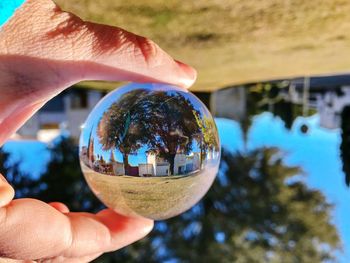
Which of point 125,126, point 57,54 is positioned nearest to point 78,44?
point 57,54

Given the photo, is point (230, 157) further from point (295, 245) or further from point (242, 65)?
point (242, 65)

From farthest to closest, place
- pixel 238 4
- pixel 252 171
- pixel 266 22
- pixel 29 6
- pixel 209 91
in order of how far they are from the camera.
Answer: pixel 252 171, pixel 209 91, pixel 266 22, pixel 238 4, pixel 29 6

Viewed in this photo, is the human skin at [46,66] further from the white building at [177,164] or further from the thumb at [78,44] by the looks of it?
the white building at [177,164]

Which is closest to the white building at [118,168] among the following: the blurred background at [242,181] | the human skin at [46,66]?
the human skin at [46,66]

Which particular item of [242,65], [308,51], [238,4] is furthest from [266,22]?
[242,65]

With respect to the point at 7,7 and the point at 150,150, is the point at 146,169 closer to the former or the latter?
the point at 150,150

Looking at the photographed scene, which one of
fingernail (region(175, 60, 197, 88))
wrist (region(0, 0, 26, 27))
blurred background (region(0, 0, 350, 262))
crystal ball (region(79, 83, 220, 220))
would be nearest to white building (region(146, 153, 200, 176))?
crystal ball (region(79, 83, 220, 220))
